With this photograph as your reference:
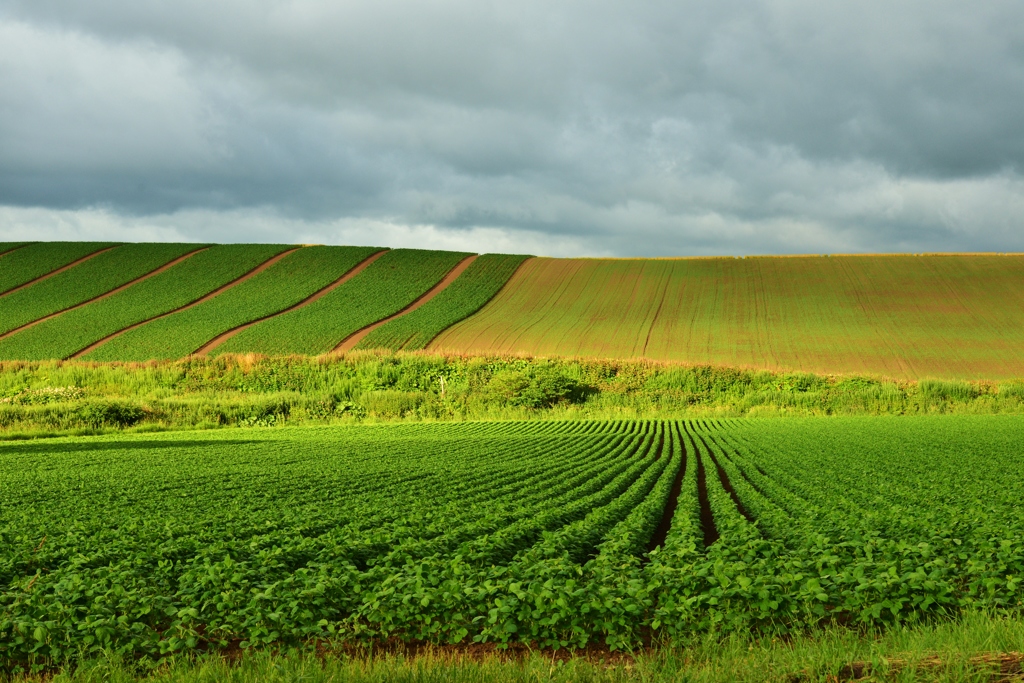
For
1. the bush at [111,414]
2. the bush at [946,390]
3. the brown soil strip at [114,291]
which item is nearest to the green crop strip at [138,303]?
the brown soil strip at [114,291]

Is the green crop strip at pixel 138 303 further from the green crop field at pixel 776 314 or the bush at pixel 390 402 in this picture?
the green crop field at pixel 776 314

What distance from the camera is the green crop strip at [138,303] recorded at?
5572cm

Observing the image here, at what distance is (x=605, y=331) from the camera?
2363 inches

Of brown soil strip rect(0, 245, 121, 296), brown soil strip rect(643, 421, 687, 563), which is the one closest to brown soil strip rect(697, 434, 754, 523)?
brown soil strip rect(643, 421, 687, 563)

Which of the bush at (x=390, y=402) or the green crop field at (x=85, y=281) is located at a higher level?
the green crop field at (x=85, y=281)

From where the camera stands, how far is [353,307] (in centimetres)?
6688

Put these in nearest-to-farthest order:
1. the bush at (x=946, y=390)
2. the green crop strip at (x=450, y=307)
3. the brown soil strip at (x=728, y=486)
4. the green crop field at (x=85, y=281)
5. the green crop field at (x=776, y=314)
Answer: the brown soil strip at (x=728, y=486), the bush at (x=946, y=390), the green crop field at (x=776, y=314), the green crop strip at (x=450, y=307), the green crop field at (x=85, y=281)

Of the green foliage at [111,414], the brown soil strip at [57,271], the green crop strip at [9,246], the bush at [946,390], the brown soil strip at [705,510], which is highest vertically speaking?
the green crop strip at [9,246]

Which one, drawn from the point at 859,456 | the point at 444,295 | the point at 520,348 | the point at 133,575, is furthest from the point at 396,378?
the point at 133,575

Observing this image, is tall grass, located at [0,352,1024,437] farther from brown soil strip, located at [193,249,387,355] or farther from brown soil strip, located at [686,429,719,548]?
brown soil strip, located at [686,429,719,548]

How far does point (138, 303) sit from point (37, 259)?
72.3ft

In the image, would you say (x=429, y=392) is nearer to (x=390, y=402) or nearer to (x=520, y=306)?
(x=390, y=402)

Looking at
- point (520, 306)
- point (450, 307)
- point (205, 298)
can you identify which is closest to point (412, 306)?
point (450, 307)

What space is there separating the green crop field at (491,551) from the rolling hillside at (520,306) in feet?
114
